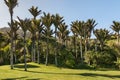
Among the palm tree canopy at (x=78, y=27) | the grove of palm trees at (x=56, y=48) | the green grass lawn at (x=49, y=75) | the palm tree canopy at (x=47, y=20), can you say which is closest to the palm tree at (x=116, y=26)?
the grove of palm trees at (x=56, y=48)

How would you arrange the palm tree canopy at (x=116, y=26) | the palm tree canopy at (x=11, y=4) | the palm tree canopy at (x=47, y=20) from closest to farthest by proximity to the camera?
1. the palm tree canopy at (x=11, y=4)
2. the palm tree canopy at (x=47, y=20)
3. the palm tree canopy at (x=116, y=26)

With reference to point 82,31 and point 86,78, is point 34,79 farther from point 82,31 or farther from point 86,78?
point 82,31

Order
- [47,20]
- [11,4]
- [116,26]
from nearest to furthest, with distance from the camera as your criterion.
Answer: [11,4]
[47,20]
[116,26]

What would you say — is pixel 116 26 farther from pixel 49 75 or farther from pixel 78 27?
pixel 49 75

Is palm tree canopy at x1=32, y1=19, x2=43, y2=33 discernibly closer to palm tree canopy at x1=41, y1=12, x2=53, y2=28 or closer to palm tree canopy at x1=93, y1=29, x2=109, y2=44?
palm tree canopy at x1=41, y1=12, x2=53, y2=28

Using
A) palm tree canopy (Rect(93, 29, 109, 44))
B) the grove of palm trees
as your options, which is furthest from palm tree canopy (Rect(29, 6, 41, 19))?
palm tree canopy (Rect(93, 29, 109, 44))

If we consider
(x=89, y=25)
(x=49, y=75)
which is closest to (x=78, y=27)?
(x=89, y=25)

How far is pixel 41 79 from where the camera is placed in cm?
3944

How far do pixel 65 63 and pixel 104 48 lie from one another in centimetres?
1790

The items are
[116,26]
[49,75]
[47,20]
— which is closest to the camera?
[49,75]

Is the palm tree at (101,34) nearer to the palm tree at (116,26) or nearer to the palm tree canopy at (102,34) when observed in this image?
the palm tree canopy at (102,34)

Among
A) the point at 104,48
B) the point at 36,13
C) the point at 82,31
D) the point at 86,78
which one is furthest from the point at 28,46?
the point at 86,78

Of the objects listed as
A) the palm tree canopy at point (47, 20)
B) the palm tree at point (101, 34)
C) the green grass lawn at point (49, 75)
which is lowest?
the green grass lawn at point (49, 75)

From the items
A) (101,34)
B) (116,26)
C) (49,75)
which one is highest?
(116,26)
